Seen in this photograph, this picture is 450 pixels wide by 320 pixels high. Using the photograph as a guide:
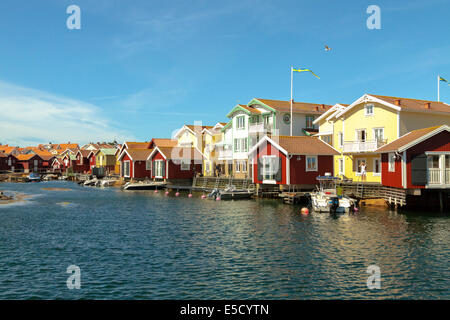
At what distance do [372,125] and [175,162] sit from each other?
4034 centimetres

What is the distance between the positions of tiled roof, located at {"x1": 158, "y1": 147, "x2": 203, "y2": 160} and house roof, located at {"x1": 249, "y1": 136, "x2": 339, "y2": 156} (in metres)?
27.9

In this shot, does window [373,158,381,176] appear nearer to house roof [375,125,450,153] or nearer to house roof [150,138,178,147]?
house roof [375,125,450,153]

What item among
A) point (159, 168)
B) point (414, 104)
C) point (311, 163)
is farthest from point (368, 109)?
point (159, 168)

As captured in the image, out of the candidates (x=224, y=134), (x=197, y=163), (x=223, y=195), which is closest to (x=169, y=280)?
(x=223, y=195)

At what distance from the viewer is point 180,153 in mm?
80812

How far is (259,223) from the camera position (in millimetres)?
33188

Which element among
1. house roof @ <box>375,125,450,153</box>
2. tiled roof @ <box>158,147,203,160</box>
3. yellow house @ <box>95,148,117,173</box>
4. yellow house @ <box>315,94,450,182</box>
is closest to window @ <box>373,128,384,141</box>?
yellow house @ <box>315,94,450,182</box>

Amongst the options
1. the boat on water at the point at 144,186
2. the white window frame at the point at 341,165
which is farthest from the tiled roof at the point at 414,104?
the boat on water at the point at 144,186

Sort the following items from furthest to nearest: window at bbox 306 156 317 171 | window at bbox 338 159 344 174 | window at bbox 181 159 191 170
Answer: window at bbox 181 159 191 170, window at bbox 338 159 344 174, window at bbox 306 156 317 171

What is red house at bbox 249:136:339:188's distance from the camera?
1964 inches

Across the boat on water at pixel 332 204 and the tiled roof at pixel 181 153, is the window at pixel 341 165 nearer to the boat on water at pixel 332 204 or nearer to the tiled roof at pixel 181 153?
the boat on water at pixel 332 204

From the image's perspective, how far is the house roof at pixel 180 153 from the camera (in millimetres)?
78625
